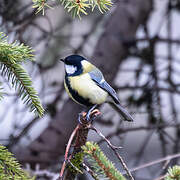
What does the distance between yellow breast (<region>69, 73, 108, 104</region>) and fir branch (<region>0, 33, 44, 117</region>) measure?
1.28ft

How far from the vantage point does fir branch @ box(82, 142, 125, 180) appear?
85 centimetres

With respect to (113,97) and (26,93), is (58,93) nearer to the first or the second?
(113,97)

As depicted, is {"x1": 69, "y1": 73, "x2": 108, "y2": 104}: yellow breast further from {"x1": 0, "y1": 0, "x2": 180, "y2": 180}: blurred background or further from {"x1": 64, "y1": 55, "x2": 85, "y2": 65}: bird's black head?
{"x1": 0, "y1": 0, "x2": 180, "y2": 180}: blurred background

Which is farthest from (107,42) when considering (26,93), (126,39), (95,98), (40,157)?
(26,93)

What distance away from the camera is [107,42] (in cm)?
245

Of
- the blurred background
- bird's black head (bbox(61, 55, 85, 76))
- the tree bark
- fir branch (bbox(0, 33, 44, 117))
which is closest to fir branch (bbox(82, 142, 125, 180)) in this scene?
fir branch (bbox(0, 33, 44, 117))

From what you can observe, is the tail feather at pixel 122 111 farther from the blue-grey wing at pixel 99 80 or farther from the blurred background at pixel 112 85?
the blurred background at pixel 112 85

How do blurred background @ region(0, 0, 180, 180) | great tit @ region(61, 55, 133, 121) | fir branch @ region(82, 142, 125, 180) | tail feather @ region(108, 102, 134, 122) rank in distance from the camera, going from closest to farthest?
1. fir branch @ region(82, 142, 125, 180)
2. great tit @ region(61, 55, 133, 121)
3. tail feather @ region(108, 102, 134, 122)
4. blurred background @ region(0, 0, 180, 180)

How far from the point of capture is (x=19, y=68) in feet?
3.23

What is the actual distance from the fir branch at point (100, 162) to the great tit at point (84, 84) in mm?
497

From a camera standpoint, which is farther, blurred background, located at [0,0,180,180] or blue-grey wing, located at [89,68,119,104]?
blurred background, located at [0,0,180,180]

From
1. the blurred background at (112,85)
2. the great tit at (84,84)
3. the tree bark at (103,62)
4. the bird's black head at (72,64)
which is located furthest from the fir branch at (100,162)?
the tree bark at (103,62)

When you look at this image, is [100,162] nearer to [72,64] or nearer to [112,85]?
[72,64]

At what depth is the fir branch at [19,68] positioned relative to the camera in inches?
36.9
